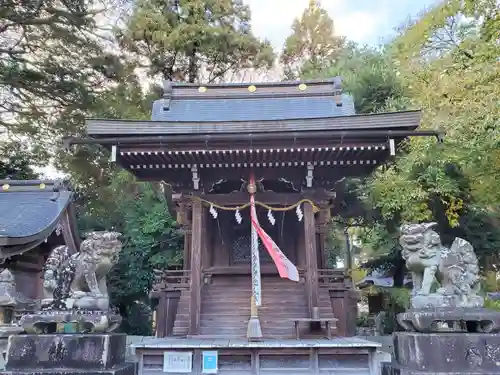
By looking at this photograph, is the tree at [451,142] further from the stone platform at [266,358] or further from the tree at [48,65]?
the tree at [48,65]

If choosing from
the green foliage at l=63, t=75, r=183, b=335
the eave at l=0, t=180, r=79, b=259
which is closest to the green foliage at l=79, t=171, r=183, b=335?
the green foliage at l=63, t=75, r=183, b=335

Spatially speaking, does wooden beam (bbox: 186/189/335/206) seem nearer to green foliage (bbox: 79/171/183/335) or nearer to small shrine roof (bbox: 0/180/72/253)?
small shrine roof (bbox: 0/180/72/253)

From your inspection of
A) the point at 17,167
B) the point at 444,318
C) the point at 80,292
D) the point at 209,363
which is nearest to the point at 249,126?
the point at 80,292

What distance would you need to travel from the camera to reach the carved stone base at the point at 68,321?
20.5 feet

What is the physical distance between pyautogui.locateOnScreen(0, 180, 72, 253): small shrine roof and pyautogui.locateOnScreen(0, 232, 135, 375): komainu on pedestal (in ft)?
11.8

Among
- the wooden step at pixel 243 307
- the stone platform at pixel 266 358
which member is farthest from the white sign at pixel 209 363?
the wooden step at pixel 243 307

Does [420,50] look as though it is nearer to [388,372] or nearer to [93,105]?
[388,372]

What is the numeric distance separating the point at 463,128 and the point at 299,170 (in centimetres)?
358

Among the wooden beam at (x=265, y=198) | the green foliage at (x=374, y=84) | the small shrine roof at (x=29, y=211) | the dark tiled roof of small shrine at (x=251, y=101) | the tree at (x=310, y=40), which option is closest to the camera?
the wooden beam at (x=265, y=198)

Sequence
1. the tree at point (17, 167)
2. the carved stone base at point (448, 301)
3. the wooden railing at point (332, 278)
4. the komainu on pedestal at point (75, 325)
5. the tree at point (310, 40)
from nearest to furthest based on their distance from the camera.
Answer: the carved stone base at point (448, 301)
the komainu on pedestal at point (75, 325)
the wooden railing at point (332, 278)
the tree at point (17, 167)
the tree at point (310, 40)

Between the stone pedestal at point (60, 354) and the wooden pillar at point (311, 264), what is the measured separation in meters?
3.83

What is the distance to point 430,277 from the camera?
613cm

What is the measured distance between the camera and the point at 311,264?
8.52 metres

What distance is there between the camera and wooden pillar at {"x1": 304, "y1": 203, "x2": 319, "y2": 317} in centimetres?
834
